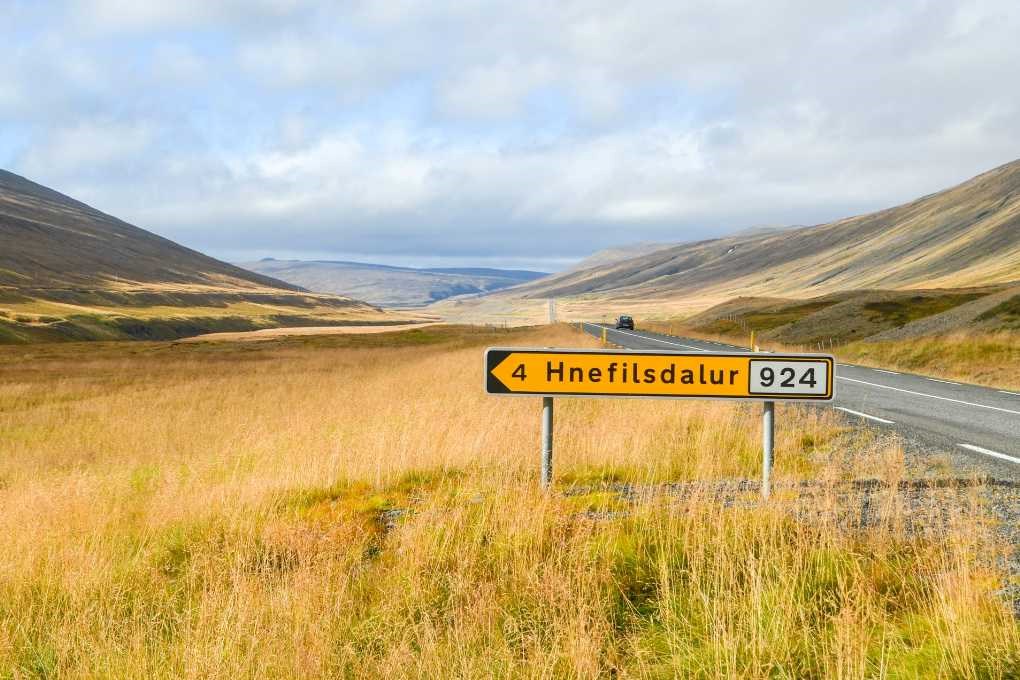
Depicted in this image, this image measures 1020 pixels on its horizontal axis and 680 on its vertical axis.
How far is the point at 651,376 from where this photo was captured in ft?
20.4

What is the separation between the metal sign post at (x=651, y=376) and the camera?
6.18 metres

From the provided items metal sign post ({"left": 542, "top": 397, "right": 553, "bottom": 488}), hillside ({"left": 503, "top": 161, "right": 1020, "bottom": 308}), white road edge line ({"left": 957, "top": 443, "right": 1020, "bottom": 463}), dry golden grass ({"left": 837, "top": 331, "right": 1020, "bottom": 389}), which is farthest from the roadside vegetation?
hillside ({"left": 503, "top": 161, "right": 1020, "bottom": 308})

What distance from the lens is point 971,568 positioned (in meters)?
4.20

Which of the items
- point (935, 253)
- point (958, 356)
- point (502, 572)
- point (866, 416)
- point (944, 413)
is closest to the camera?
point (502, 572)

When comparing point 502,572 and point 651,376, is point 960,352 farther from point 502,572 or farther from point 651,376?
point 502,572

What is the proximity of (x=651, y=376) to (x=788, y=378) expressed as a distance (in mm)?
1228

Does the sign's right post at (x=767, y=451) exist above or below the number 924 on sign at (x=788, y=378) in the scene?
below

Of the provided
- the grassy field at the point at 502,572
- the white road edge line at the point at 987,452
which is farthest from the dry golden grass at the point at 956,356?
the grassy field at the point at 502,572

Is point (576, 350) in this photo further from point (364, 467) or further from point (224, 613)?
point (224, 613)

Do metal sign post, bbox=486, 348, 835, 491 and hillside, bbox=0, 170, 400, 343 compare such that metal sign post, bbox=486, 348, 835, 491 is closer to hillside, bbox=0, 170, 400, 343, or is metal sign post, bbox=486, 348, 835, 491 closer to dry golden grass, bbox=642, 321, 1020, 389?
dry golden grass, bbox=642, 321, 1020, 389

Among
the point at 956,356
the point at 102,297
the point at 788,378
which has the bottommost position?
the point at 956,356

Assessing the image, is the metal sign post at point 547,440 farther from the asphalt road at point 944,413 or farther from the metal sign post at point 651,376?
the asphalt road at point 944,413

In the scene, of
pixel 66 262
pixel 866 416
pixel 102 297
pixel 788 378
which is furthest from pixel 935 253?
pixel 66 262

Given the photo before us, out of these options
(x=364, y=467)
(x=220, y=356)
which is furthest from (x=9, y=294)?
(x=364, y=467)
